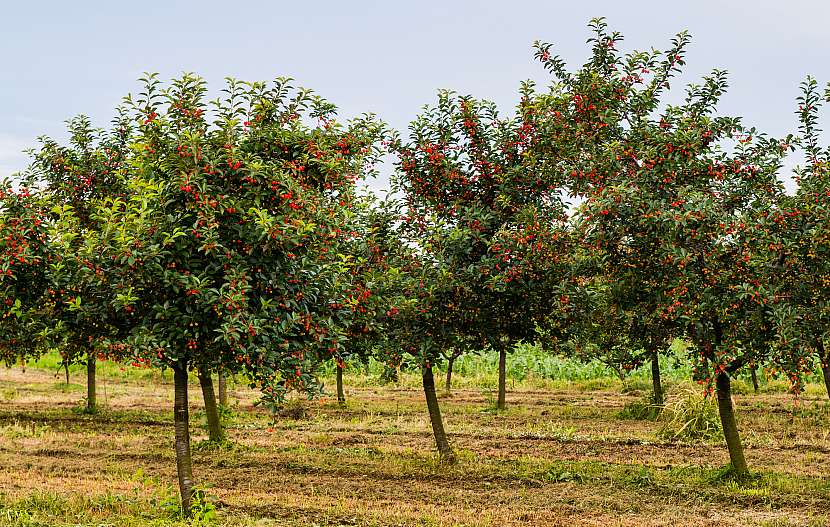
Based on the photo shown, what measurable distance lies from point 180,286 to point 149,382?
2914 cm

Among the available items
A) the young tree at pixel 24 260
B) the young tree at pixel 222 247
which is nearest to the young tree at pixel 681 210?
the young tree at pixel 222 247

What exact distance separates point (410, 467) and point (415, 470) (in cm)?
33

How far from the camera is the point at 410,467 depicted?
1460cm

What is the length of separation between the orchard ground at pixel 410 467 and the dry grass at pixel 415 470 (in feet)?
0.16

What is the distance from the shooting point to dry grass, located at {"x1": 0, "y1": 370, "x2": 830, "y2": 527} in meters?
10.9

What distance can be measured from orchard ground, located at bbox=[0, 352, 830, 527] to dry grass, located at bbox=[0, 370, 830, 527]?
0.05 m

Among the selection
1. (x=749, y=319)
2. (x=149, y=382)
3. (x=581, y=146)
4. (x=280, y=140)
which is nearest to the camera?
(x=280, y=140)

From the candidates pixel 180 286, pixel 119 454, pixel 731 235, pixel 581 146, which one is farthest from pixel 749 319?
pixel 119 454

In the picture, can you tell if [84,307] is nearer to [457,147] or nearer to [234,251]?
[234,251]

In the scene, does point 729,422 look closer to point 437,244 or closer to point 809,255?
point 809,255

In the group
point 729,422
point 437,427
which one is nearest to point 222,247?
point 437,427

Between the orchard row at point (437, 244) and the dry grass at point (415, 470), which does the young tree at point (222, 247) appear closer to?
the orchard row at point (437, 244)

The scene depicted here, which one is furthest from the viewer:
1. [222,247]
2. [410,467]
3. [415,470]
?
[410,467]

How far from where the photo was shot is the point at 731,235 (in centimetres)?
1118
